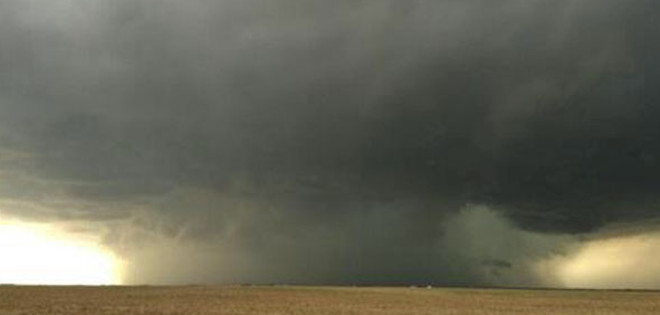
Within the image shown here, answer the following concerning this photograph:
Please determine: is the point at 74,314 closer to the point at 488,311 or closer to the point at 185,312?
the point at 185,312

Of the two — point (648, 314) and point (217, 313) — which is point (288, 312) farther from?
point (648, 314)

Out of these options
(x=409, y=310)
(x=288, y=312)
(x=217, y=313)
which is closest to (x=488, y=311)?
(x=409, y=310)

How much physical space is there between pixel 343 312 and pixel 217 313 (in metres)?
12.7

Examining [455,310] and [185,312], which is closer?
[185,312]

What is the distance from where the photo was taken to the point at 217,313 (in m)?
70.8

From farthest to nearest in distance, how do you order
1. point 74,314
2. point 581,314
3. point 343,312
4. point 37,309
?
point 581,314, point 343,312, point 37,309, point 74,314

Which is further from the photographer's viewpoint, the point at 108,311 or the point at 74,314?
the point at 108,311

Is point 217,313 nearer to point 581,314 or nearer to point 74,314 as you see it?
point 74,314

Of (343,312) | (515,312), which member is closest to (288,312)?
(343,312)

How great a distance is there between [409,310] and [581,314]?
61.6ft

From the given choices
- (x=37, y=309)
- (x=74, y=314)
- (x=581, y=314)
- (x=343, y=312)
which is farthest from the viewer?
(x=581, y=314)

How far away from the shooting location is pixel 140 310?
72.1 meters

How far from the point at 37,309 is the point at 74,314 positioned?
7.05 m

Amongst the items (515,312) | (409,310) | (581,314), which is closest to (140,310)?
(409,310)
